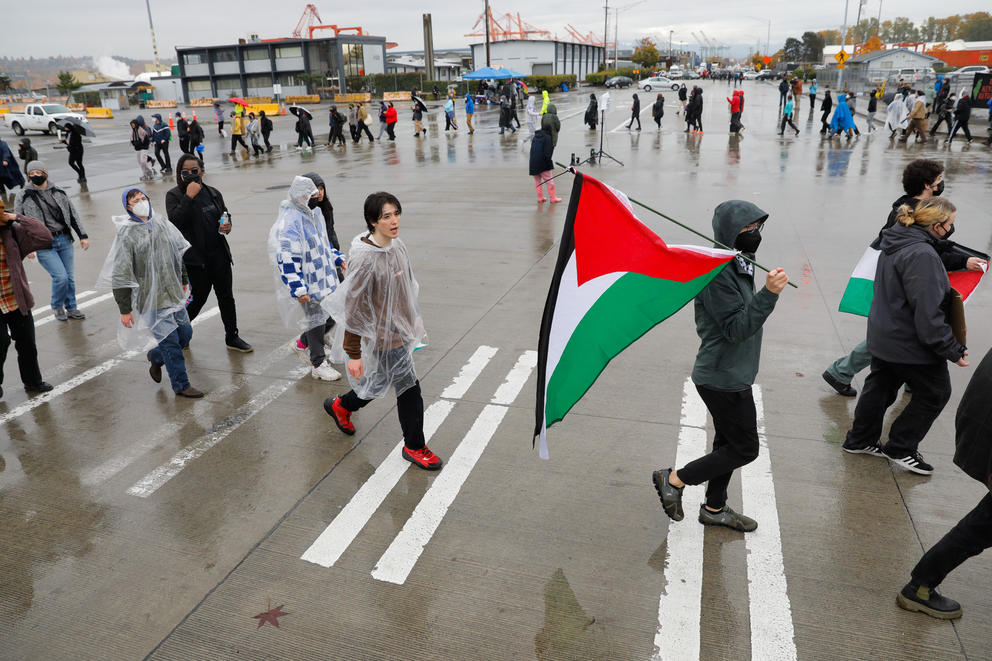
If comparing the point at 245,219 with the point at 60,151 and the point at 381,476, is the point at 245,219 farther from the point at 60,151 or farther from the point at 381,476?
the point at 60,151

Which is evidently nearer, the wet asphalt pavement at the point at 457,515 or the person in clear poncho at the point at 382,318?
the wet asphalt pavement at the point at 457,515

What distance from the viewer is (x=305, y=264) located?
5.53m

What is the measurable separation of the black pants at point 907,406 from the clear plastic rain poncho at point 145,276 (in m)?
5.22

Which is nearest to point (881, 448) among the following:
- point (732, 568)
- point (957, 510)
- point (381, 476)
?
point (957, 510)

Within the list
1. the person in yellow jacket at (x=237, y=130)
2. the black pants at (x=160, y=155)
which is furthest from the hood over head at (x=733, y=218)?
the person in yellow jacket at (x=237, y=130)

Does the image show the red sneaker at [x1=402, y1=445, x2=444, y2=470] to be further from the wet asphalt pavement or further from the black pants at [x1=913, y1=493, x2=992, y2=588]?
the black pants at [x1=913, y1=493, x2=992, y2=588]

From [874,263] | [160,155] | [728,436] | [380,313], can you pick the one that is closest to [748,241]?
[728,436]

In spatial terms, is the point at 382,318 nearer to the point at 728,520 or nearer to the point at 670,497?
the point at 670,497

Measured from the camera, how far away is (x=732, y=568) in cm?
350

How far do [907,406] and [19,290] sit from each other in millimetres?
6636

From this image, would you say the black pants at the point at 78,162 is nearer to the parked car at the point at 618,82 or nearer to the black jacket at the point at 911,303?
the black jacket at the point at 911,303

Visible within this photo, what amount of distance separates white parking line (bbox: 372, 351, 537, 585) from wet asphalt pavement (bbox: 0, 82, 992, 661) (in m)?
0.02

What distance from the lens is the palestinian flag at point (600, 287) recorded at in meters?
3.31

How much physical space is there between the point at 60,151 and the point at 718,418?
1221 inches
